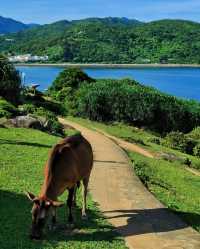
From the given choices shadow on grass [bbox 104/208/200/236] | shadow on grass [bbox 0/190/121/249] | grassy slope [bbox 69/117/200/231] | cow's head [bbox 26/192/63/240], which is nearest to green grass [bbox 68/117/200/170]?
grassy slope [bbox 69/117/200/231]

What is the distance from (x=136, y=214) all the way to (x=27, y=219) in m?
2.69

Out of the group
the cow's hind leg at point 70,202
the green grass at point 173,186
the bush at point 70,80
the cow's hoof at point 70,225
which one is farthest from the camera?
the bush at point 70,80

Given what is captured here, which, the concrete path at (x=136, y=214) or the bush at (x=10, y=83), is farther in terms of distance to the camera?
the bush at (x=10, y=83)

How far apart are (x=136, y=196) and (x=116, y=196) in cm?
56

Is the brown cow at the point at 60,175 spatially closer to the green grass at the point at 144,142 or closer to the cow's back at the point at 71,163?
the cow's back at the point at 71,163

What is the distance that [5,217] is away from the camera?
483 inches

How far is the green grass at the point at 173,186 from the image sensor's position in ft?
50.1

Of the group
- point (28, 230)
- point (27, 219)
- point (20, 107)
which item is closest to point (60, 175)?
point (28, 230)

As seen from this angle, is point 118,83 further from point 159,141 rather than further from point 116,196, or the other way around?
point 116,196

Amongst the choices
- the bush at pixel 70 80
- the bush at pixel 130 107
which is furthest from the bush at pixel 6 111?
the bush at pixel 70 80

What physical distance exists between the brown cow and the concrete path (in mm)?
1148

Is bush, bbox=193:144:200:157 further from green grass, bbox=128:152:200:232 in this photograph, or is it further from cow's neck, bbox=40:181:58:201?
cow's neck, bbox=40:181:58:201

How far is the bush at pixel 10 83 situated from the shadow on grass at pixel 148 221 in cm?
3092

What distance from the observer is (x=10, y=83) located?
44844 mm
